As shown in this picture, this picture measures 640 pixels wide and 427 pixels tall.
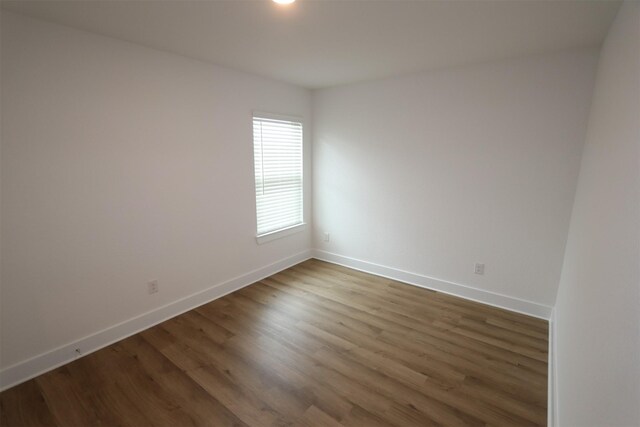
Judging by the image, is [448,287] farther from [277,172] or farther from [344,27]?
[344,27]

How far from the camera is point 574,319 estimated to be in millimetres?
1631

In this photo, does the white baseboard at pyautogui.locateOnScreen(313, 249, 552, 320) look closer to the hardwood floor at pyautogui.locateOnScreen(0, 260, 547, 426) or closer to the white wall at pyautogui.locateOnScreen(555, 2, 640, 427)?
the hardwood floor at pyautogui.locateOnScreen(0, 260, 547, 426)

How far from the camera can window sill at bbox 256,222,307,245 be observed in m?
3.48

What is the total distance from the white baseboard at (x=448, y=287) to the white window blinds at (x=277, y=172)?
2.93 feet

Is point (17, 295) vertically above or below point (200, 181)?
below

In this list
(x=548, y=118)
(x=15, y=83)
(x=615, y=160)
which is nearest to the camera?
(x=615, y=160)

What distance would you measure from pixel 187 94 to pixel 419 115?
7.42 feet

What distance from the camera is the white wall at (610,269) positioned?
2.67 ft

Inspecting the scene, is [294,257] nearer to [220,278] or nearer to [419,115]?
[220,278]

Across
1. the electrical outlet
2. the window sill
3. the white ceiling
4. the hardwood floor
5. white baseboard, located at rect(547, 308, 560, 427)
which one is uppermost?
the white ceiling

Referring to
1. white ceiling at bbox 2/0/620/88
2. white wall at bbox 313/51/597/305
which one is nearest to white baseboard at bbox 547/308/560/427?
white wall at bbox 313/51/597/305

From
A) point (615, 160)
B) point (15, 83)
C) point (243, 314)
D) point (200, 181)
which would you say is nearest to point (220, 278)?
point (243, 314)

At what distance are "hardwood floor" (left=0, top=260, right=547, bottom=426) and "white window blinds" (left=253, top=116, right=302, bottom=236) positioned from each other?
1117 millimetres

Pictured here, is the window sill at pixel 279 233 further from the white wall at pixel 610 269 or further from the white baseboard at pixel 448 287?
the white wall at pixel 610 269
